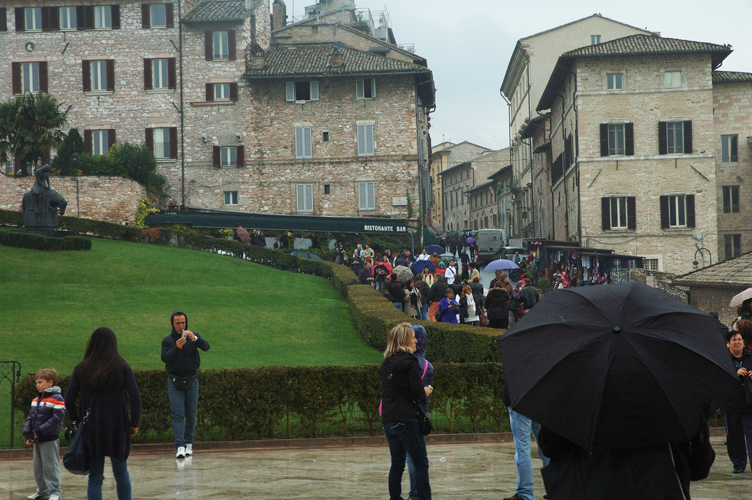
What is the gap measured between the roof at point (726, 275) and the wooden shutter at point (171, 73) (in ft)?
103

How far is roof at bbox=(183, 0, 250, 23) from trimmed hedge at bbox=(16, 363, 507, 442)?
3813 cm

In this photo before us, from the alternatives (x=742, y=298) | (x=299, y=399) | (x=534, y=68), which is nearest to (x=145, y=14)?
(x=534, y=68)

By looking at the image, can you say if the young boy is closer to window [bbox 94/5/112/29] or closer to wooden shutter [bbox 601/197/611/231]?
wooden shutter [bbox 601/197/611/231]

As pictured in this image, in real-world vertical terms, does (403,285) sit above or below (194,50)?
below

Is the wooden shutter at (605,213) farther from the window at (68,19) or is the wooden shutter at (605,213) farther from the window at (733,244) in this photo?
the window at (68,19)

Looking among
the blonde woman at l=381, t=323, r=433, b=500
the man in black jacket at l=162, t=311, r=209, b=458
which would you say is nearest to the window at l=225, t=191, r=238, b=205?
the man in black jacket at l=162, t=311, r=209, b=458

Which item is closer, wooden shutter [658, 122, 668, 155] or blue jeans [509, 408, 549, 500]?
blue jeans [509, 408, 549, 500]

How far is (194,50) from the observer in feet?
154

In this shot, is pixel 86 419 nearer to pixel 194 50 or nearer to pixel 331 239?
pixel 331 239

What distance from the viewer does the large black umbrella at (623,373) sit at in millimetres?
3793

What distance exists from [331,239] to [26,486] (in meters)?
35.1

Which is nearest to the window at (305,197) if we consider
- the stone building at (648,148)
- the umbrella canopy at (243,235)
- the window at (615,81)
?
the umbrella canopy at (243,235)

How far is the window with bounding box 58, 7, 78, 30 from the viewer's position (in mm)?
46812

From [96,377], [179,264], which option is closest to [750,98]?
[179,264]
